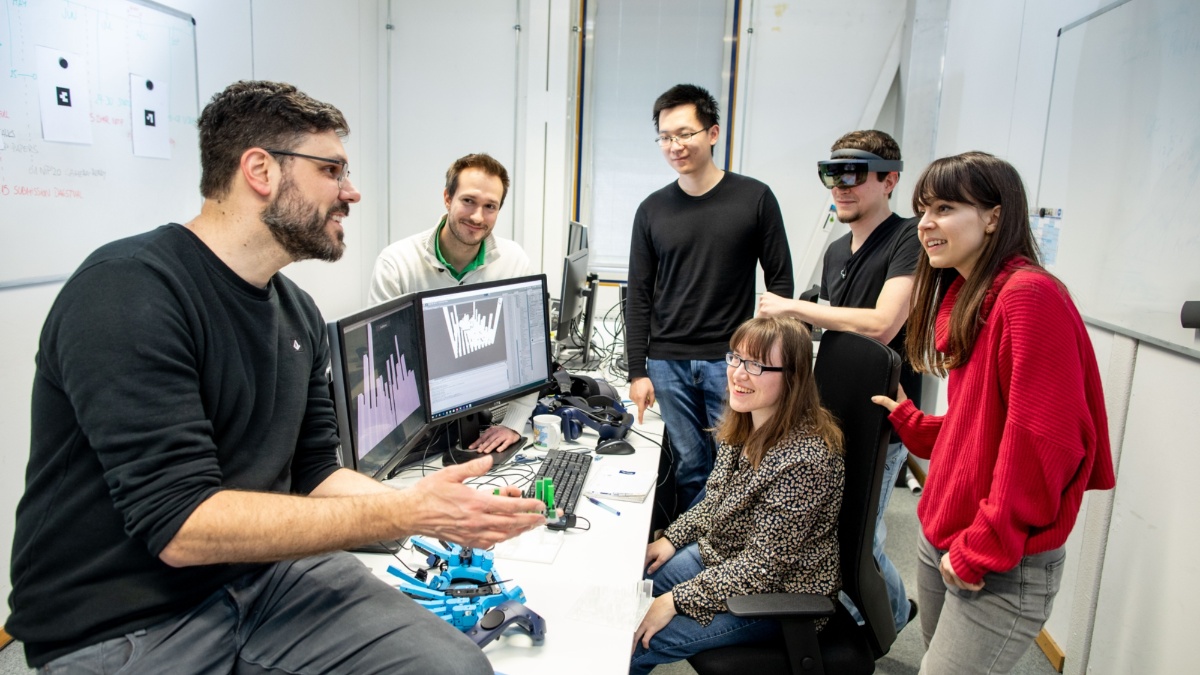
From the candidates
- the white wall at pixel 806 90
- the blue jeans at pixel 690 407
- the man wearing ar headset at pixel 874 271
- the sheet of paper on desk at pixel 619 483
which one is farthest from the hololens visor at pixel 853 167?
the white wall at pixel 806 90

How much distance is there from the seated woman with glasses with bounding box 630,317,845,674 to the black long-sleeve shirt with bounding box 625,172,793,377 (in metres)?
0.74

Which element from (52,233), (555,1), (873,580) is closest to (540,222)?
(555,1)

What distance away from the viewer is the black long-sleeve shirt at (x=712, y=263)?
2.47m

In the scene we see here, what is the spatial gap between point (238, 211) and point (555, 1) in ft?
11.3

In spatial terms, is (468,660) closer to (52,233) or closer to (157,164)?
(52,233)

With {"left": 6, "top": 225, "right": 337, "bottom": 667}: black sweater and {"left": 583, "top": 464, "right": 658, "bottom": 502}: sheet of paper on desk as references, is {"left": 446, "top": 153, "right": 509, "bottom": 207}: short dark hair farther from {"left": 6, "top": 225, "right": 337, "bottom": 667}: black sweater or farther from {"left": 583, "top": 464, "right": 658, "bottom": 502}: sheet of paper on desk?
{"left": 6, "top": 225, "right": 337, "bottom": 667}: black sweater

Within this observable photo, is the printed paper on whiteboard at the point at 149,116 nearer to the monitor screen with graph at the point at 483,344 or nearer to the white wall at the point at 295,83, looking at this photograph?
the white wall at the point at 295,83

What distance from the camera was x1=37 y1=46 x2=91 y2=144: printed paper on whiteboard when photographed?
2.17 meters

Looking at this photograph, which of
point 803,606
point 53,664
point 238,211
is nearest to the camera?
point 53,664

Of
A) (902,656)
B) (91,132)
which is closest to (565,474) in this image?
(902,656)

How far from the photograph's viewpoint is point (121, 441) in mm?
945

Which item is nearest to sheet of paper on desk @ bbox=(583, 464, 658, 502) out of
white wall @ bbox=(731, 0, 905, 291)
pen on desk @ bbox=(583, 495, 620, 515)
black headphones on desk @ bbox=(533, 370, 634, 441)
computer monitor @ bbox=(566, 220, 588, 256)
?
pen on desk @ bbox=(583, 495, 620, 515)

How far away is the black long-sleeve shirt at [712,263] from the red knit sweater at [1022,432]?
121 cm

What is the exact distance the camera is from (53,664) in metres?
0.97
